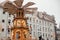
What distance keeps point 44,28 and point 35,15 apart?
0.20m

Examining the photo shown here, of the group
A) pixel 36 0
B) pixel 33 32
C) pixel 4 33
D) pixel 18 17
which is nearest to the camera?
pixel 18 17

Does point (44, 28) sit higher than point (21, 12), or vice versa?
point (21, 12)

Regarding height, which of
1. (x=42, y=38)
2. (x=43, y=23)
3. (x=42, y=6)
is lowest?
(x=42, y=38)

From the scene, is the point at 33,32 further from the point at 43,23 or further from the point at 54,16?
the point at 54,16

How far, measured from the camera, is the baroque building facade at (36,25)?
1.98m

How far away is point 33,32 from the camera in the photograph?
6.91 ft

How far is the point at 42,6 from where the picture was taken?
2.29 metres

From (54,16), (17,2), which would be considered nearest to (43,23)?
(54,16)

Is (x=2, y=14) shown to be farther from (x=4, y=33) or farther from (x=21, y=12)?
(x=21, y=12)

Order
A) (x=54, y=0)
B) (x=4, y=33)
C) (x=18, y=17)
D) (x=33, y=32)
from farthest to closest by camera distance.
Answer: (x=54, y=0), (x=33, y=32), (x=4, y=33), (x=18, y=17)

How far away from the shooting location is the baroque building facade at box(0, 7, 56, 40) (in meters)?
1.98

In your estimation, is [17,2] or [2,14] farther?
[2,14]

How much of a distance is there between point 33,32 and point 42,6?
15.1 inches

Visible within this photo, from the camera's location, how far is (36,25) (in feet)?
7.09
